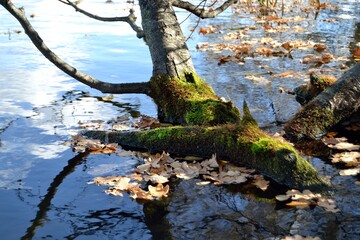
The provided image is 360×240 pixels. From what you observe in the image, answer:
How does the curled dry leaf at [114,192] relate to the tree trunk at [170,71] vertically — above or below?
below

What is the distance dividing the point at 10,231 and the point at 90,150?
1.93m

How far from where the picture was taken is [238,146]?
17.8ft

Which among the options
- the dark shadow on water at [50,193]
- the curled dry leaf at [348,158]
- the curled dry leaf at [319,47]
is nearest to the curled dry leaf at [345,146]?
the curled dry leaf at [348,158]

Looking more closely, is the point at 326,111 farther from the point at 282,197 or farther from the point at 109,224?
the point at 109,224

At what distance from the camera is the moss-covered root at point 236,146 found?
4854 millimetres

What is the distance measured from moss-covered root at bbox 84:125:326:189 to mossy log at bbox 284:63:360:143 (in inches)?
37.5


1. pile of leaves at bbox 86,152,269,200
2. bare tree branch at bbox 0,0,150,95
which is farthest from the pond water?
bare tree branch at bbox 0,0,150,95

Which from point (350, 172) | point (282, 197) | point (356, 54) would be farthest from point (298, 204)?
point (356, 54)

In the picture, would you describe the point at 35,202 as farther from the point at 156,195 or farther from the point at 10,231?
the point at 156,195

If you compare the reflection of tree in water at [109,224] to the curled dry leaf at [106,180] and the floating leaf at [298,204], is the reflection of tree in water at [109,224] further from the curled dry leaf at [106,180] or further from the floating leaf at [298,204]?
the floating leaf at [298,204]

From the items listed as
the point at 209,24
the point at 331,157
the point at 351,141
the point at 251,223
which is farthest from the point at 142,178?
the point at 209,24

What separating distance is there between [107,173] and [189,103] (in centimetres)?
174

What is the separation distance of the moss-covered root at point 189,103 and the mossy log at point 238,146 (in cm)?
53

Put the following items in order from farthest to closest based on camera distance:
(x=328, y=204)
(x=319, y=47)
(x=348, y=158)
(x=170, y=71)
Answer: (x=319, y=47) → (x=170, y=71) → (x=348, y=158) → (x=328, y=204)
